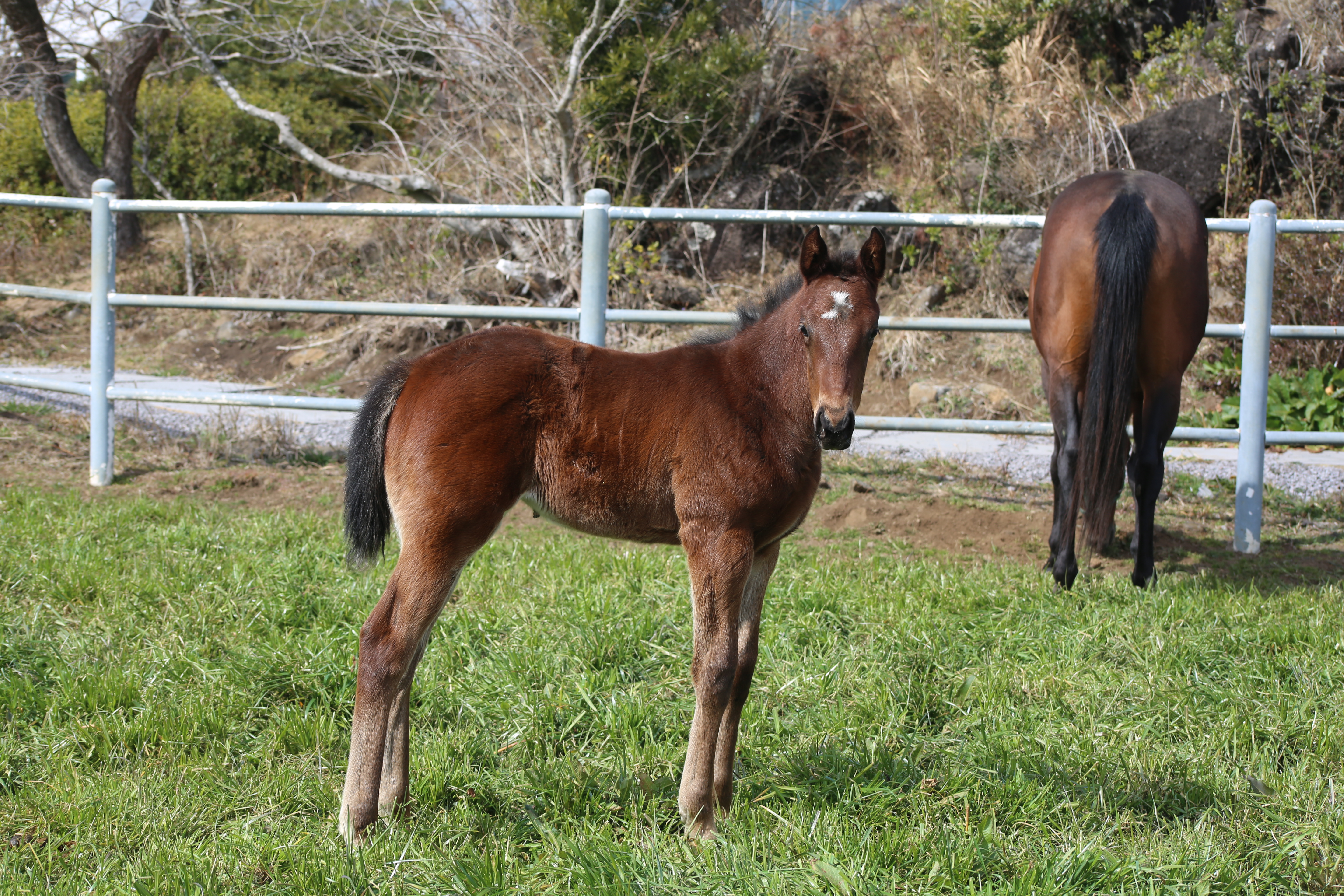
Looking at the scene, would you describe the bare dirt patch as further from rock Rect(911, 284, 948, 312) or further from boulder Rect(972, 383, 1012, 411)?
rock Rect(911, 284, 948, 312)

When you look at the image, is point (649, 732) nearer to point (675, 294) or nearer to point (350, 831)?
point (350, 831)

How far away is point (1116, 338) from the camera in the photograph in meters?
4.82

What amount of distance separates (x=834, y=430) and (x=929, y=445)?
18.4 ft

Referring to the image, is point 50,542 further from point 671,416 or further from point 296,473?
point 671,416

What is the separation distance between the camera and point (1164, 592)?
4688 millimetres

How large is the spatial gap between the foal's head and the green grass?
3.56ft

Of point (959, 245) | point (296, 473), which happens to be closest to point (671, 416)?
point (296, 473)

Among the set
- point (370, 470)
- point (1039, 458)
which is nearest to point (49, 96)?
point (1039, 458)

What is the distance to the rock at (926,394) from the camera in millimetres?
8992

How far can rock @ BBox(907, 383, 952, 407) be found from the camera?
8992 mm

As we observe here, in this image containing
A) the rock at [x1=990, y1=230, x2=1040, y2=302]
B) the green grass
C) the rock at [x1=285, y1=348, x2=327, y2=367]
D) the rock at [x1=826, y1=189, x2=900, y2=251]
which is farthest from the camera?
the rock at [x1=285, y1=348, x2=327, y2=367]

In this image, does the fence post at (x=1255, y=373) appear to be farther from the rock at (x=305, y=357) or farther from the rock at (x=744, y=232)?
the rock at (x=305, y=357)

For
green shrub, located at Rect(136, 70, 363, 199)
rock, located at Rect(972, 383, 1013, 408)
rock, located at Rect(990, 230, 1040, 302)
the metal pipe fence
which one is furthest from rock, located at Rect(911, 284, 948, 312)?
green shrub, located at Rect(136, 70, 363, 199)

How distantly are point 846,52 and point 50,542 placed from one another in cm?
1129
